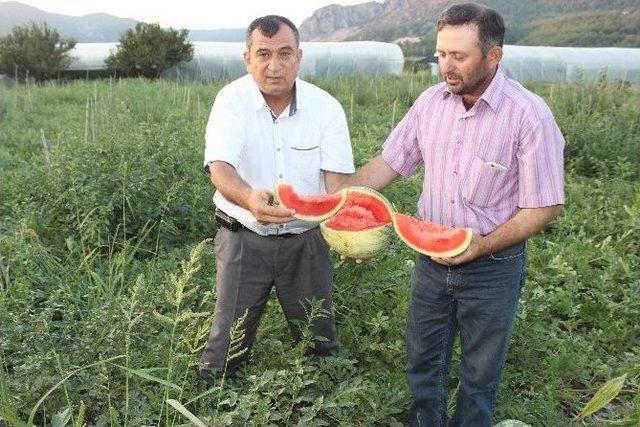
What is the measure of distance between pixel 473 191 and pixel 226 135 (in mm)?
1014

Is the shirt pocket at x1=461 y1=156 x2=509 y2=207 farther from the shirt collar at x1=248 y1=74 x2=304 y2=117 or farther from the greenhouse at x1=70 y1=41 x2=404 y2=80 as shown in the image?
the greenhouse at x1=70 y1=41 x2=404 y2=80

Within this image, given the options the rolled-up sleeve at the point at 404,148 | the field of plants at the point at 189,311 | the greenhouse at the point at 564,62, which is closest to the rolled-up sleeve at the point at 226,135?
the field of plants at the point at 189,311

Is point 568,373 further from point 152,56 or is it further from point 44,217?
point 152,56

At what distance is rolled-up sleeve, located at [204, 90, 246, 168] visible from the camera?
8.59 feet

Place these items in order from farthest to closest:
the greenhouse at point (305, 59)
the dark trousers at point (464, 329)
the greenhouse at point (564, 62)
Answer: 1. the greenhouse at point (305, 59)
2. the greenhouse at point (564, 62)
3. the dark trousers at point (464, 329)

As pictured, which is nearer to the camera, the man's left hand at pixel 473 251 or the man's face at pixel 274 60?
the man's left hand at pixel 473 251

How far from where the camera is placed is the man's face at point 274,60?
2.62 m

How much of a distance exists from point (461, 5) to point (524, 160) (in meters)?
0.60

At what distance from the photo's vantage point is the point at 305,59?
73.4ft

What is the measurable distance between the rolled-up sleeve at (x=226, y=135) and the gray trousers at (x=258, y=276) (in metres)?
0.35

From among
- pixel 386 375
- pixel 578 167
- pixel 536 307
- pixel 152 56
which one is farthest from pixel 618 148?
A: pixel 152 56

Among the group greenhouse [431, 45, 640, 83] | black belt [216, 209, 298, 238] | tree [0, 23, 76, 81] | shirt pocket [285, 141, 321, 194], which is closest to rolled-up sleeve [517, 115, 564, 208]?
shirt pocket [285, 141, 321, 194]

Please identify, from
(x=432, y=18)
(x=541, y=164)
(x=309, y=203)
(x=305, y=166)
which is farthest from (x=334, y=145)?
(x=432, y=18)

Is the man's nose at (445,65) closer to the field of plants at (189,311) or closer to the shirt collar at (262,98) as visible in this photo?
the shirt collar at (262,98)
